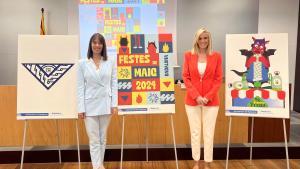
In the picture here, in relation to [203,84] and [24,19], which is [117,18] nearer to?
[24,19]

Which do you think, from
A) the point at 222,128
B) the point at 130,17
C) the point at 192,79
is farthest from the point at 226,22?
the point at 192,79

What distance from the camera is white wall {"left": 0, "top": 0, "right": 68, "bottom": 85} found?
652cm

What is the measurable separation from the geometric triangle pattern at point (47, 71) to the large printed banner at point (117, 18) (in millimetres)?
2772

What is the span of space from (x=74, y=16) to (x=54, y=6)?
541 millimetres

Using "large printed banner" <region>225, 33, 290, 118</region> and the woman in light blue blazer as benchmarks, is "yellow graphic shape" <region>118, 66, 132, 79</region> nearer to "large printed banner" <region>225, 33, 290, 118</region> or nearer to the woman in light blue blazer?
the woman in light blue blazer

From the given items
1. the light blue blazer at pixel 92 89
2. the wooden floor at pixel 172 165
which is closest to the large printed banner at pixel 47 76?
the light blue blazer at pixel 92 89

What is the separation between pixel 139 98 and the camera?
11.5 ft

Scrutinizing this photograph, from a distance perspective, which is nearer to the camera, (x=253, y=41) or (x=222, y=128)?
(x=253, y=41)

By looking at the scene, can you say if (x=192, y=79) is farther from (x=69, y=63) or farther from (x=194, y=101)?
(x=69, y=63)

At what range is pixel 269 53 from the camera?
3523 mm

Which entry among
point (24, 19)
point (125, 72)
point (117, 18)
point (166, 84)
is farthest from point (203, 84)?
point (24, 19)

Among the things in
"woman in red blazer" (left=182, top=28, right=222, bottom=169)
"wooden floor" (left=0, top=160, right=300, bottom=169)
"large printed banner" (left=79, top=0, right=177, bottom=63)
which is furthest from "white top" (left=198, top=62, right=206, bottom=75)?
"large printed banner" (left=79, top=0, right=177, bottom=63)

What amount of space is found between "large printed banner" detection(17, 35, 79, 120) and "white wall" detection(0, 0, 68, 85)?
10.7 feet

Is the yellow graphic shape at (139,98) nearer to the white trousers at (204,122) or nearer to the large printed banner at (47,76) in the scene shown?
the white trousers at (204,122)
